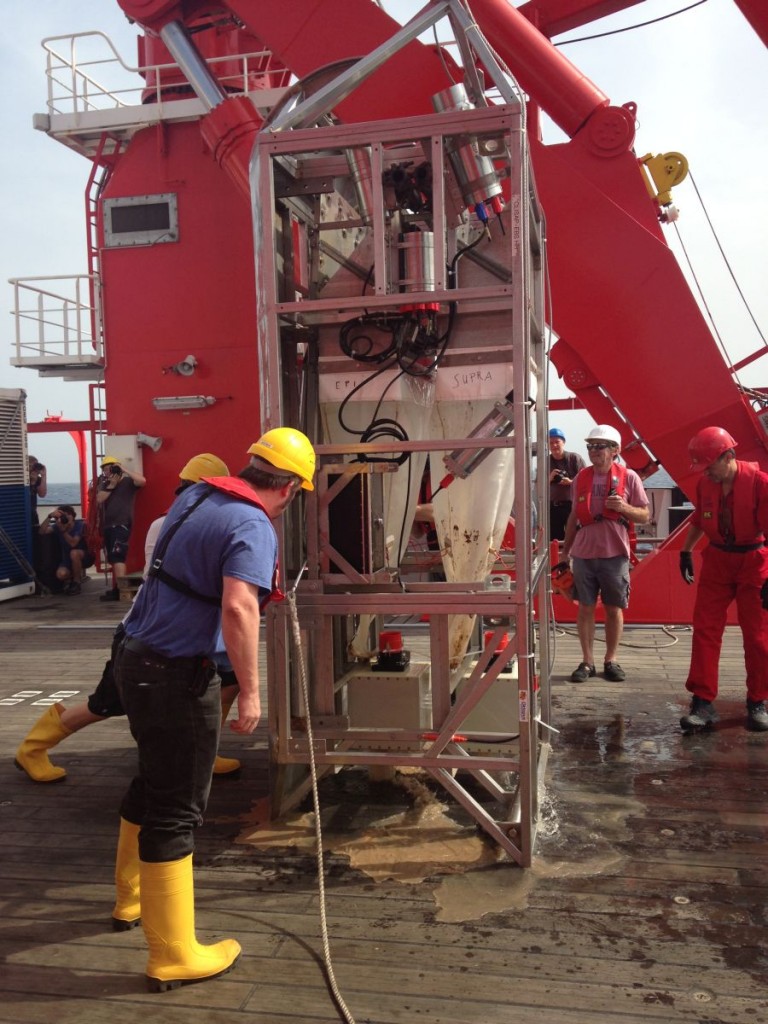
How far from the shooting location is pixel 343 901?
322 cm

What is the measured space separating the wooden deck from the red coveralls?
1.33 ft

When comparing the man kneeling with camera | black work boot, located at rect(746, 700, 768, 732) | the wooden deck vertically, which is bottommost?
the wooden deck

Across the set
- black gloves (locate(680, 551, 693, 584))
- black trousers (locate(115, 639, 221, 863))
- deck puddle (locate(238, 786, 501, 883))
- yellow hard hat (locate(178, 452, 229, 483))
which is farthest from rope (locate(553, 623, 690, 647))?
black trousers (locate(115, 639, 221, 863))

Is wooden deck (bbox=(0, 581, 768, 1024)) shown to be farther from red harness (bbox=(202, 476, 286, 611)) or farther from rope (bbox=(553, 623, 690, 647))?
rope (bbox=(553, 623, 690, 647))

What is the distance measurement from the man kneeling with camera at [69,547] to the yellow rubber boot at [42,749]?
7540mm

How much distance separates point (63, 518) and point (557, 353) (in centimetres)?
739

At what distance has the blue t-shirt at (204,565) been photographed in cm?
265

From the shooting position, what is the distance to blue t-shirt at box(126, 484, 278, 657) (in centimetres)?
265

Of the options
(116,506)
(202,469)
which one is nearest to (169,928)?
(202,469)

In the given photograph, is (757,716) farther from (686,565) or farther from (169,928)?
(169,928)

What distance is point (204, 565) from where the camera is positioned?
268cm

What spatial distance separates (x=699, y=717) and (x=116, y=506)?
7.56m

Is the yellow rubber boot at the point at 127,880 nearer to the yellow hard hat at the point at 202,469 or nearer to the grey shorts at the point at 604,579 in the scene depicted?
the yellow hard hat at the point at 202,469

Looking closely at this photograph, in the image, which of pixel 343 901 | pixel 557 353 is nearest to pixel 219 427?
pixel 557 353
